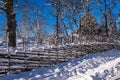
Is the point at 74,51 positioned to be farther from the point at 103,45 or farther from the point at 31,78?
the point at 31,78

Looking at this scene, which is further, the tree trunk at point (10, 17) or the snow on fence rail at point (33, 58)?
the tree trunk at point (10, 17)

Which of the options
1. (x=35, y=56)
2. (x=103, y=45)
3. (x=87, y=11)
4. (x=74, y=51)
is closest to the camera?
(x=35, y=56)

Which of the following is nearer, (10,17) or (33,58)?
(33,58)

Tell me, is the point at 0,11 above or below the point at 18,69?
above

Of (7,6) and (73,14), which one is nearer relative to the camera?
(7,6)

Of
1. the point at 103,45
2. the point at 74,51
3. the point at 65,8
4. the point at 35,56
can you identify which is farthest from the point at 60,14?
the point at 35,56

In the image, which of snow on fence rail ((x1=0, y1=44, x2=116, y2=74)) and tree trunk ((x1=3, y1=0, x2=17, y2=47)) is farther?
tree trunk ((x1=3, y1=0, x2=17, y2=47))

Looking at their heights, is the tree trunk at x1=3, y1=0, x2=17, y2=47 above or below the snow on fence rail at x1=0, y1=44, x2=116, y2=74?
above

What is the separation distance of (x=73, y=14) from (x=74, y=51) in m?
13.6

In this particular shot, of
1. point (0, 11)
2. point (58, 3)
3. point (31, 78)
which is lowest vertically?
point (31, 78)

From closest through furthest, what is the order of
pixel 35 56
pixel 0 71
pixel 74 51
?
pixel 0 71
pixel 35 56
pixel 74 51

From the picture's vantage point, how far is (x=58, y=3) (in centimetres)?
3161

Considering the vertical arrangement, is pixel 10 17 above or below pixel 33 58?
above

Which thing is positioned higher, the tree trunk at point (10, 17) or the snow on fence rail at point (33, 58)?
the tree trunk at point (10, 17)
